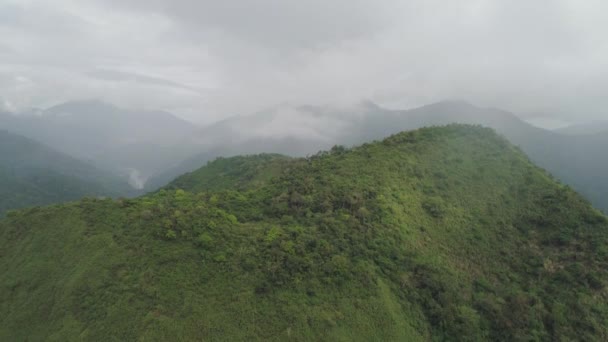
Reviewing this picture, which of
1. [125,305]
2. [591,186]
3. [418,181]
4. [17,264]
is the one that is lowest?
[591,186]

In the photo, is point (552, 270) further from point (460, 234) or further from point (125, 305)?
point (125, 305)

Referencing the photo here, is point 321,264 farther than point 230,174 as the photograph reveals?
No

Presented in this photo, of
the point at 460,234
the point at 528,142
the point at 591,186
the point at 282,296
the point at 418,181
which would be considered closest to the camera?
the point at 282,296

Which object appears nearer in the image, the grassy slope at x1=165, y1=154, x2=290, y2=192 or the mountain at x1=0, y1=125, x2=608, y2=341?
the mountain at x1=0, y1=125, x2=608, y2=341

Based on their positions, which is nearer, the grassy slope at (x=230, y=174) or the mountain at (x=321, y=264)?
the mountain at (x=321, y=264)

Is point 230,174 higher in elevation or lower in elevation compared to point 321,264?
lower

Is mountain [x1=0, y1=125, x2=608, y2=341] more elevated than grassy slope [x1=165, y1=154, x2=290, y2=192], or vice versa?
mountain [x1=0, y1=125, x2=608, y2=341]

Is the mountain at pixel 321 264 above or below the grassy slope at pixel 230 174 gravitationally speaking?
above

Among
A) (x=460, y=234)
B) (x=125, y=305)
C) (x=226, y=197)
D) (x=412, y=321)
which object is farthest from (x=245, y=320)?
(x=460, y=234)
